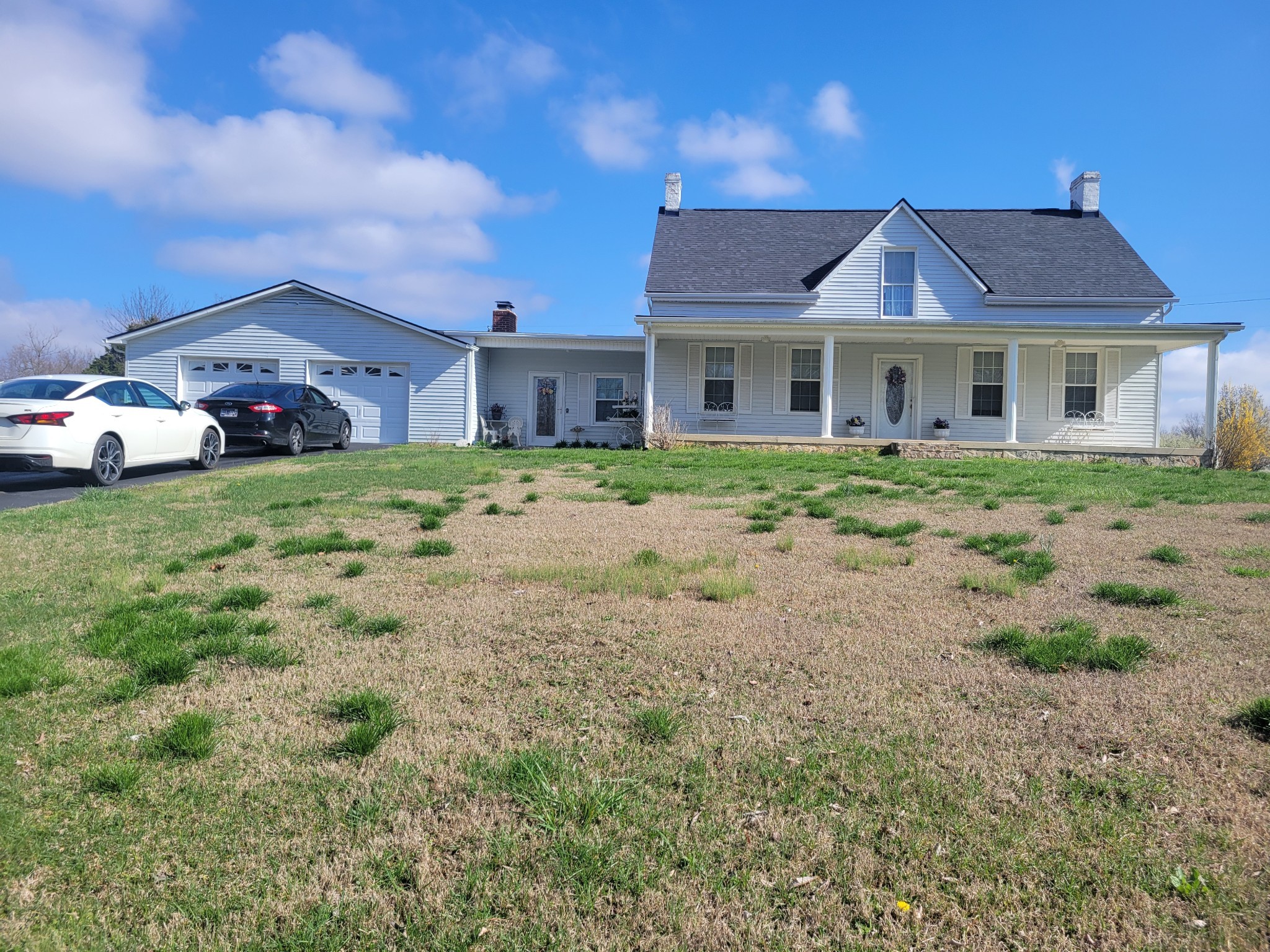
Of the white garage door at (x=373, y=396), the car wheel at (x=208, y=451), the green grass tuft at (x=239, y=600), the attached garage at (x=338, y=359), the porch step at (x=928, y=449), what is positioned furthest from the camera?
the white garage door at (x=373, y=396)

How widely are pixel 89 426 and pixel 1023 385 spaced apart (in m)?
20.6

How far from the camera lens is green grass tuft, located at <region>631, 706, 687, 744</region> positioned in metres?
3.05

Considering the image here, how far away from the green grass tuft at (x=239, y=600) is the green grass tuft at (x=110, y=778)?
202 cm

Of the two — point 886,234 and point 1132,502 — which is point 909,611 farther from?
point 886,234

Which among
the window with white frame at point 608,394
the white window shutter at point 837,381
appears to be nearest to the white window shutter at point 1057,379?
the white window shutter at point 837,381

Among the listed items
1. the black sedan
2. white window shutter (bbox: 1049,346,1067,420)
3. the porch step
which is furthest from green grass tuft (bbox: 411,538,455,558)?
white window shutter (bbox: 1049,346,1067,420)

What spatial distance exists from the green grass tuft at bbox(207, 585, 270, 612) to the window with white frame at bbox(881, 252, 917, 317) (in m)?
19.0

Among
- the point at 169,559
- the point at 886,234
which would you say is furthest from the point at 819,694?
the point at 886,234

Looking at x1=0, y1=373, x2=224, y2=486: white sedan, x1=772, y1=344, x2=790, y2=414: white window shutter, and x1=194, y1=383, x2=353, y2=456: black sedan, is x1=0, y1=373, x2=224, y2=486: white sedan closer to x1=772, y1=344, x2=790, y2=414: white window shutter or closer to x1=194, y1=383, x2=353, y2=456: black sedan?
x1=194, y1=383, x2=353, y2=456: black sedan

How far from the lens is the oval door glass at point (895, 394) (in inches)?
825

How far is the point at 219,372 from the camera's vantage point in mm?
21906

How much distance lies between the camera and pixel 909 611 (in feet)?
15.7

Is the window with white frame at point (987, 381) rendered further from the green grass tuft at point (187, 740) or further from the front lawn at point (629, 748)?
the green grass tuft at point (187, 740)

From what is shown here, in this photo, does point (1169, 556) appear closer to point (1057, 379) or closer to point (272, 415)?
point (272, 415)
